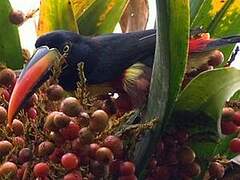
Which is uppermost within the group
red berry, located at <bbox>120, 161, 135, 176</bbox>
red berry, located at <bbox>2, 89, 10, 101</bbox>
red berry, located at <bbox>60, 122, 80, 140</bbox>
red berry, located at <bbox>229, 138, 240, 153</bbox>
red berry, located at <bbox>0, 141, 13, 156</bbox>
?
red berry, located at <bbox>60, 122, 80, 140</bbox>

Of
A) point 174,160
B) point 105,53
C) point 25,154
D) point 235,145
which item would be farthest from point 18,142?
point 105,53

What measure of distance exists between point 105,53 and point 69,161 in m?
0.51

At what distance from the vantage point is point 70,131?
94 centimetres

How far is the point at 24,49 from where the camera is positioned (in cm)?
129

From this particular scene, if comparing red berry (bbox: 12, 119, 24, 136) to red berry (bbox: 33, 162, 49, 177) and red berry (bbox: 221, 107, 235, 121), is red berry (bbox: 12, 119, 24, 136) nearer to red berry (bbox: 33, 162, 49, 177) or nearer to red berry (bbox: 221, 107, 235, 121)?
red berry (bbox: 33, 162, 49, 177)

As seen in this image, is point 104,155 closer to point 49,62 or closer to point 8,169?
point 8,169

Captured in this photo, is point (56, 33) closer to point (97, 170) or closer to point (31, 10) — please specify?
point (31, 10)

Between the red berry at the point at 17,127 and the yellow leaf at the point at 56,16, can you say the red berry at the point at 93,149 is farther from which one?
the yellow leaf at the point at 56,16

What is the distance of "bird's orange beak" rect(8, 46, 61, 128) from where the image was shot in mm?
1039

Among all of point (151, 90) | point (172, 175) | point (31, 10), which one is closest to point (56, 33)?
point (31, 10)

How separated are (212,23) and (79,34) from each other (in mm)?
270

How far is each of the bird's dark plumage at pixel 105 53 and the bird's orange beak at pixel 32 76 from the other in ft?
0.32

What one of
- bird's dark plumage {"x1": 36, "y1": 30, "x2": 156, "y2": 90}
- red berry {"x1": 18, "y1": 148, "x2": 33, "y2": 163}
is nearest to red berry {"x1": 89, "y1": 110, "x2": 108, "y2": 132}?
red berry {"x1": 18, "y1": 148, "x2": 33, "y2": 163}

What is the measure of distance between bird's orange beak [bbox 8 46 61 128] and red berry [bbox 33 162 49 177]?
98mm
